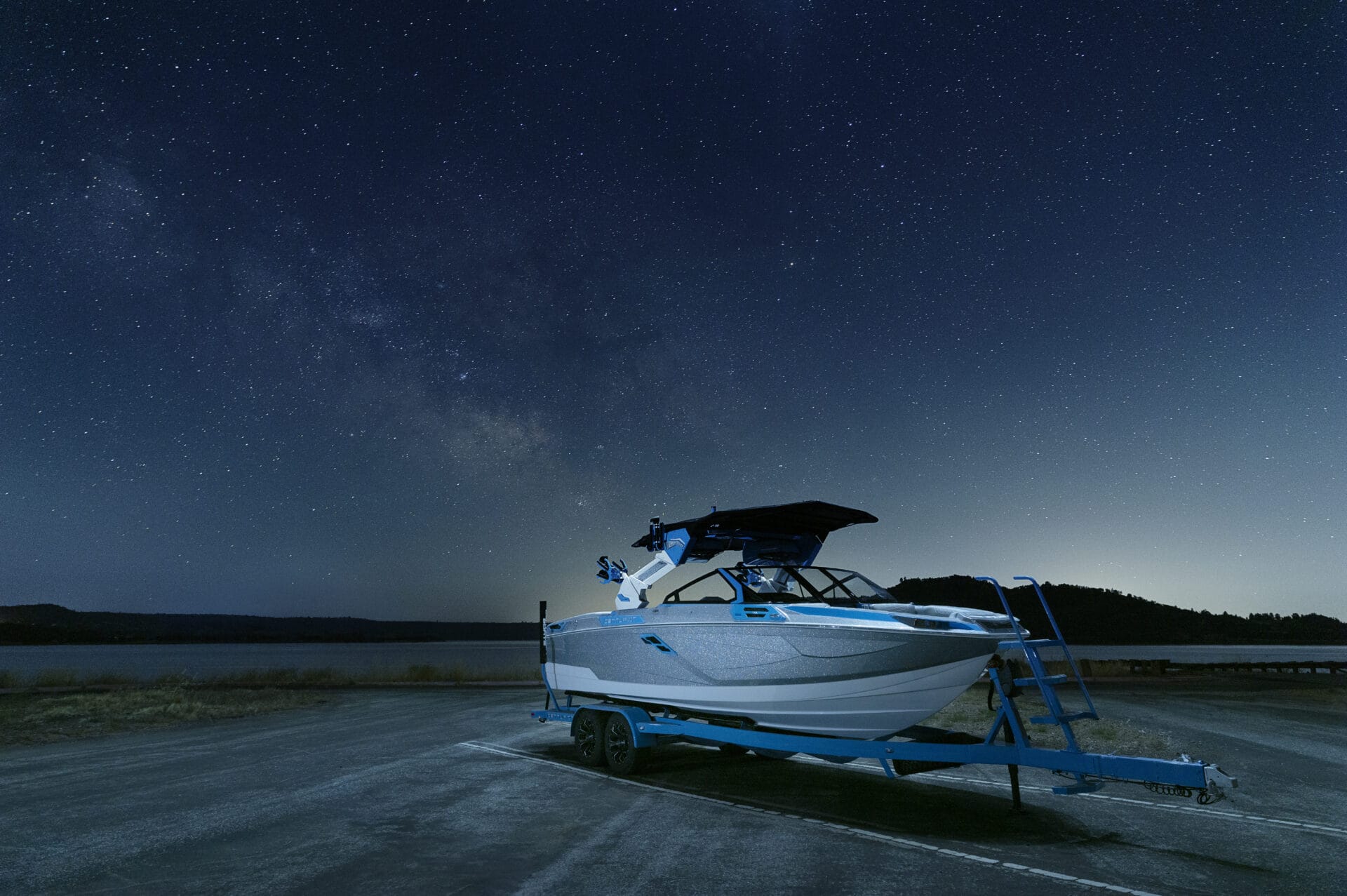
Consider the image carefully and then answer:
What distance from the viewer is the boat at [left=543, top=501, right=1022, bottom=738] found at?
7.03 meters

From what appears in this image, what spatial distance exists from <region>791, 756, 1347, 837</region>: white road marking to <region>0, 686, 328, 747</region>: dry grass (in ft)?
45.1

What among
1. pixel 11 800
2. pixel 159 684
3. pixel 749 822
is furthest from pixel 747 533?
pixel 159 684

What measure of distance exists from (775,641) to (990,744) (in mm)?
2147

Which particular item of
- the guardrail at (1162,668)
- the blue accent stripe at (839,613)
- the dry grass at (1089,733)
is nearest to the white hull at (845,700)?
the blue accent stripe at (839,613)

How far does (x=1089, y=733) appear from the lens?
12.9 m

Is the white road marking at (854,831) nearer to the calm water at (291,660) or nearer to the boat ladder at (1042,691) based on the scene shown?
the boat ladder at (1042,691)

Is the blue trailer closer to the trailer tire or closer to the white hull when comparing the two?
the trailer tire

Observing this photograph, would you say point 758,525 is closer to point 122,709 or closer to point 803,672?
point 803,672

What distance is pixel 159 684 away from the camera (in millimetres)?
27969

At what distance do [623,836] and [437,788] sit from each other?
318 cm

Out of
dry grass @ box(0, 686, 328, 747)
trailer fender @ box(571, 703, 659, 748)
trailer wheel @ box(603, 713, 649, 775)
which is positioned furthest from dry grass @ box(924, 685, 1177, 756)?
dry grass @ box(0, 686, 328, 747)

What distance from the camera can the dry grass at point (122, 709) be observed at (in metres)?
14.8

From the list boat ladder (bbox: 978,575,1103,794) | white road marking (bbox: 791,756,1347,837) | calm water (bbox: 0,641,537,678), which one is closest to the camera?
boat ladder (bbox: 978,575,1103,794)

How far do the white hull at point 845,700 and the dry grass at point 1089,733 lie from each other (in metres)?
2.95
